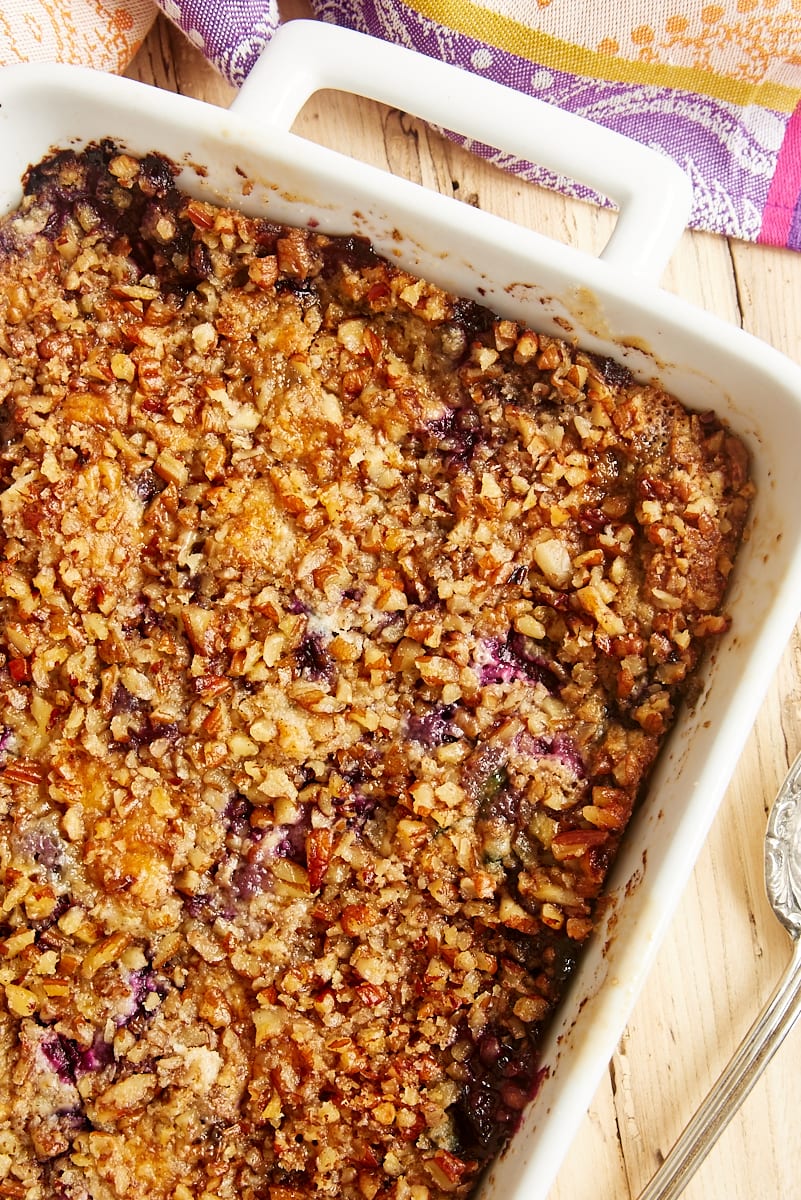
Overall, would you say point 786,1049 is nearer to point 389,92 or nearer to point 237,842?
point 237,842

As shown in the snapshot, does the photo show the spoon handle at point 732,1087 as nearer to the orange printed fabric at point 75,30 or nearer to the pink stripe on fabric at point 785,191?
the pink stripe on fabric at point 785,191

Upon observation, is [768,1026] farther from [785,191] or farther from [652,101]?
[652,101]

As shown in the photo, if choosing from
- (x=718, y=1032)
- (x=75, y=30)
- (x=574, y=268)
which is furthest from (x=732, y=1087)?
(x=75, y=30)

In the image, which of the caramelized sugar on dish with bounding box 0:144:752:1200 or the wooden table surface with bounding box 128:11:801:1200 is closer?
the caramelized sugar on dish with bounding box 0:144:752:1200

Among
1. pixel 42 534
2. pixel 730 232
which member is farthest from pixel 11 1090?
pixel 730 232

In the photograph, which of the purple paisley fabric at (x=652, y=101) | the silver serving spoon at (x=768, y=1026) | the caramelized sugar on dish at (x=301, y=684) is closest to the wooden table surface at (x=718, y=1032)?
the silver serving spoon at (x=768, y=1026)

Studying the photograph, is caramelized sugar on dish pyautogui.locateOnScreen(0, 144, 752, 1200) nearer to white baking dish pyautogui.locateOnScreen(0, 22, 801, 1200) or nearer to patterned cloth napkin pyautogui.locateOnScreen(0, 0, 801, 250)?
white baking dish pyautogui.locateOnScreen(0, 22, 801, 1200)

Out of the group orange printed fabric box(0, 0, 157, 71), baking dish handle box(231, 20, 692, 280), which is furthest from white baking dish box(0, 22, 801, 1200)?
orange printed fabric box(0, 0, 157, 71)
